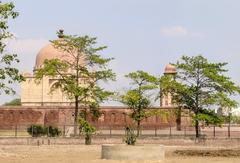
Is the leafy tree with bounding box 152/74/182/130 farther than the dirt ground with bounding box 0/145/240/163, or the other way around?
the leafy tree with bounding box 152/74/182/130

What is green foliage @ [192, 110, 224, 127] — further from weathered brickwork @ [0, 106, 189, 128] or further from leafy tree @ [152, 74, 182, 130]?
weathered brickwork @ [0, 106, 189, 128]

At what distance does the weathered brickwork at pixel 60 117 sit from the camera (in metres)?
63.0

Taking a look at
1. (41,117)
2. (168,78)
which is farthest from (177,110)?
(41,117)

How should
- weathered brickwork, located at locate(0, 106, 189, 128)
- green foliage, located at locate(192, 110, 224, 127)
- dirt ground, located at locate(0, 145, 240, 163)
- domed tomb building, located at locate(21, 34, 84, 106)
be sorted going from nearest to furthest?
dirt ground, located at locate(0, 145, 240, 163), green foliage, located at locate(192, 110, 224, 127), weathered brickwork, located at locate(0, 106, 189, 128), domed tomb building, located at locate(21, 34, 84, 106)

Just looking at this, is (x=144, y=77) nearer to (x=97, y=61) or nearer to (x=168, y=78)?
(x=168, y=78)

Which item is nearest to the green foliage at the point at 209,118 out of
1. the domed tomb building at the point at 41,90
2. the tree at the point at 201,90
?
the tree at the point at 201,90

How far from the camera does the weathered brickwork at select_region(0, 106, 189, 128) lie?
207 ft

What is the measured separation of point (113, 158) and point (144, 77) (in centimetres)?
2476

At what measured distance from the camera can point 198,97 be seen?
45125 millimetres

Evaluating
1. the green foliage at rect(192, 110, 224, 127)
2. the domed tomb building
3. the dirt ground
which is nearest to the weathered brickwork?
the domed tomb building

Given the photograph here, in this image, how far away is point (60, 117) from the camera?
6412 centimetres

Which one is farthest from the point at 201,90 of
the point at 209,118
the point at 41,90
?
the point at 41,90

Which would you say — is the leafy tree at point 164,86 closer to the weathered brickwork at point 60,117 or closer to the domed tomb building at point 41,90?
the weathered brickwork at point 60,117

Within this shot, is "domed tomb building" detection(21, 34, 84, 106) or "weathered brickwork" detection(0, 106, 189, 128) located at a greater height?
"domed tomb building" detection(21, 34, 84, 106)
